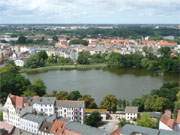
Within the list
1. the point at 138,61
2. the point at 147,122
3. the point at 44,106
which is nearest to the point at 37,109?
the point at 44,106

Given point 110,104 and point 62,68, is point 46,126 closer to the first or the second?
point 110,104

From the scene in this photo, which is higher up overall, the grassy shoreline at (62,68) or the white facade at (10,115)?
the white facade at (10,115)

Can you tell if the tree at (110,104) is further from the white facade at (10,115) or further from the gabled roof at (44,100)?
the white facade at (10,115)

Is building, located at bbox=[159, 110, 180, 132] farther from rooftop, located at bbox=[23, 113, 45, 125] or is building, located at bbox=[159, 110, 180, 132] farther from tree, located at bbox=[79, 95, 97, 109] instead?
tree, located at bbox=[79, 95, 97, 109]

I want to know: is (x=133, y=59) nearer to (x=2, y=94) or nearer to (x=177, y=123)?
(x=2, y=94)

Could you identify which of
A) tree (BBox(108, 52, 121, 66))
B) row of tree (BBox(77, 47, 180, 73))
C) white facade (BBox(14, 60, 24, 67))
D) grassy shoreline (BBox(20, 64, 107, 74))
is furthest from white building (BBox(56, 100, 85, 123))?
white facade (BBox(14, 60, 24, 67))

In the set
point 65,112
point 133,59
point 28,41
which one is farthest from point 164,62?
point 28,41

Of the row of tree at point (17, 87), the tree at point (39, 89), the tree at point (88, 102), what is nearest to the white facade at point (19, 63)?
the row of tree at point (17, 87)
